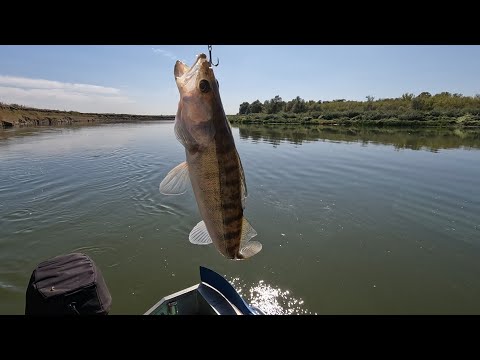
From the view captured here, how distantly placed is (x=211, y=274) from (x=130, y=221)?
646cm

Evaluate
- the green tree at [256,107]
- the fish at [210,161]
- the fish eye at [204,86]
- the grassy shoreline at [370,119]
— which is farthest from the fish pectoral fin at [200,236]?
the green tree at [256,107]

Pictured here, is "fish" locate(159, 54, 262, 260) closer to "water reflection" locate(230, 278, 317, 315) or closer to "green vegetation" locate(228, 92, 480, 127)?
"water reflection" locate(230, 278, 317, 315)

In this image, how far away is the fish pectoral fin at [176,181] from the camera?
80.0 inches

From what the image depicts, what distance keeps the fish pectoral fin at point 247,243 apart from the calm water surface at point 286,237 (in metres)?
4.81

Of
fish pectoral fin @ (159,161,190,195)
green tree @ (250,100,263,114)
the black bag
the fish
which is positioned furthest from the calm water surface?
green tree @ (250,100,263,114)

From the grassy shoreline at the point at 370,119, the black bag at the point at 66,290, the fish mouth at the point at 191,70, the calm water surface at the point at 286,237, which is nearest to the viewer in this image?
the fish mouth at the point at 191,70

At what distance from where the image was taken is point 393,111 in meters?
74.8

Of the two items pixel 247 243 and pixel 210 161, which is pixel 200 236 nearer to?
pixel 247 243

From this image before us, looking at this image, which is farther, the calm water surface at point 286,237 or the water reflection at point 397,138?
the water reflection at point 397,138

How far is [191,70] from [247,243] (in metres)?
1.33

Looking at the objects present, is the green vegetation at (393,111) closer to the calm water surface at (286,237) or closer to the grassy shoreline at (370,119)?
the grassy shoreline at (370,119)
